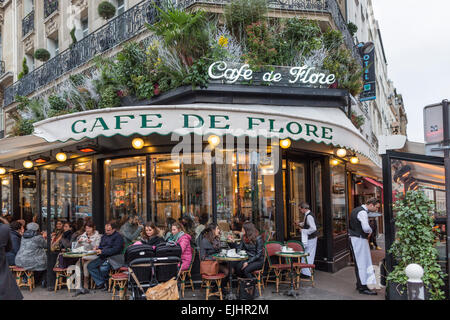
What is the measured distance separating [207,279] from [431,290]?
3.51m

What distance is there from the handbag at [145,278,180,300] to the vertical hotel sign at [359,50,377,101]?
9.94 m

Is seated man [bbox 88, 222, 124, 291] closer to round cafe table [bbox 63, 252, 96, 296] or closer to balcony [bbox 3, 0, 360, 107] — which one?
round cafe table [bbox 63, 252, 96, 296]

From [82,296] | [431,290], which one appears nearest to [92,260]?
[82,296]

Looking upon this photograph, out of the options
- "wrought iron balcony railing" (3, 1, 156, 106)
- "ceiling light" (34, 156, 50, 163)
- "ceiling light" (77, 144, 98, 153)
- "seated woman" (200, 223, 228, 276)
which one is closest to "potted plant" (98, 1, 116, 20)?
"wrought iron balcony railing" (3, 1, 156, 106)

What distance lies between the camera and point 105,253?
812 cm

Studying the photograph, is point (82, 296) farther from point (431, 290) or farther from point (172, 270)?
point (431, 290)

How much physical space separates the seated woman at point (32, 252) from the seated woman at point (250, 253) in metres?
4.41

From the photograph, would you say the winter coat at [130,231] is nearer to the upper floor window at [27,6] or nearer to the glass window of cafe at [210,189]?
the glass window of cafe at [210,189]

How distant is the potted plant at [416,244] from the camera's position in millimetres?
5977

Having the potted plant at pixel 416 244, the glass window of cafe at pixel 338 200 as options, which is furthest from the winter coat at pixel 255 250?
the glass window of cafe at pixel 338 200

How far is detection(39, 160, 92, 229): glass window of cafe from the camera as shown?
30.8 ft

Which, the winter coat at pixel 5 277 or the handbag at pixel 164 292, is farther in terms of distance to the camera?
the handbag at pixel 164 292

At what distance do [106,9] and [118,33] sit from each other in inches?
64.5

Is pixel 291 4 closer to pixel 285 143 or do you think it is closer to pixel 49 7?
pixel 285 143
